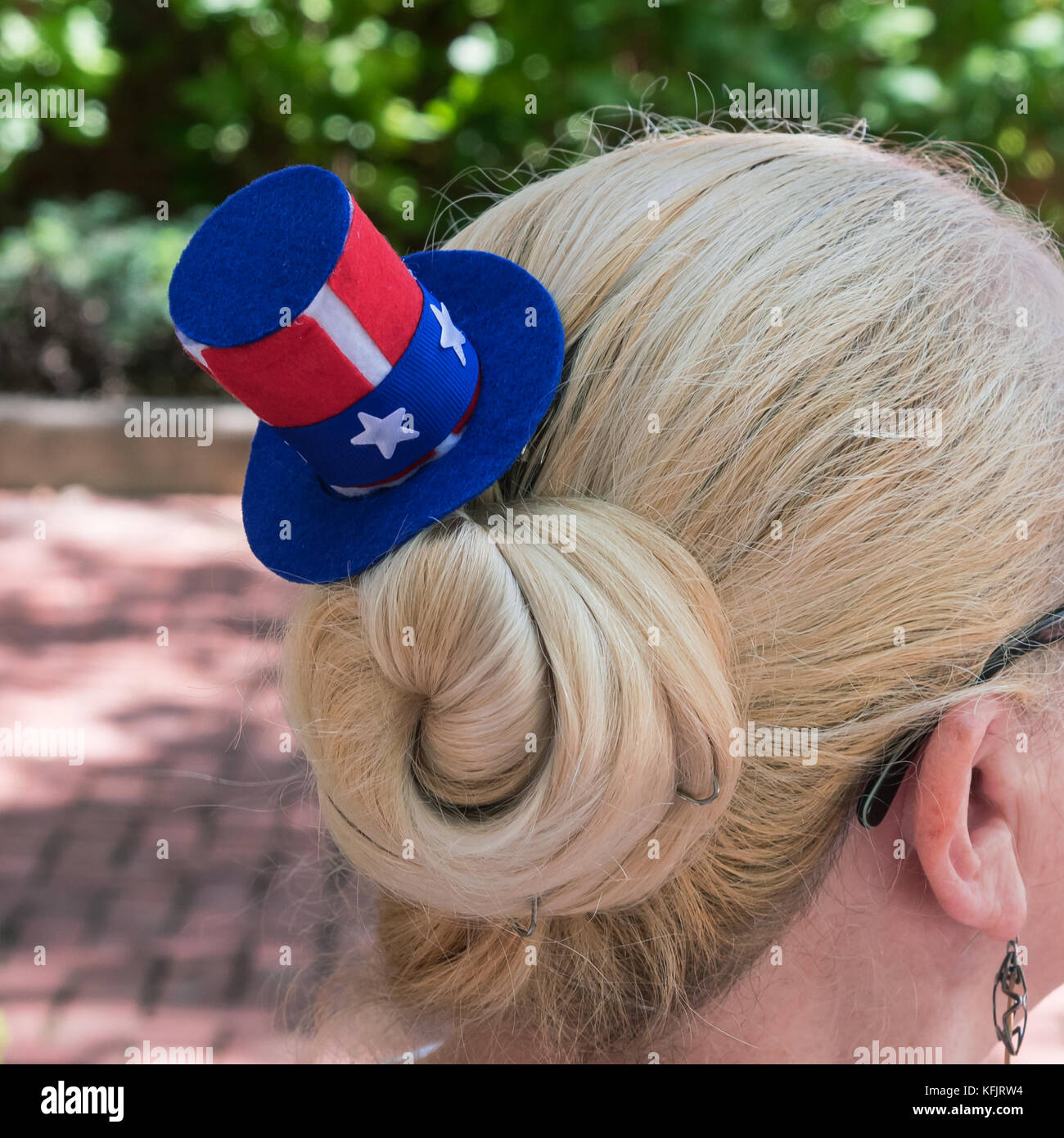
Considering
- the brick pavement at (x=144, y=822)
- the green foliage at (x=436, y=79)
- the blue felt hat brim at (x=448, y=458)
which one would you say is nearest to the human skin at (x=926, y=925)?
the blue felt hat brim at (x=448, y=458)

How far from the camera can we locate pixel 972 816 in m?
1.17

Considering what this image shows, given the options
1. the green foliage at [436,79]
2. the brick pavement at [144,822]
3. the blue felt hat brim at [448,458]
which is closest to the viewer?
the blue felt hat brim at [448,458]

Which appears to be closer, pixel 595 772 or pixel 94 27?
Answer: pixel 595 772

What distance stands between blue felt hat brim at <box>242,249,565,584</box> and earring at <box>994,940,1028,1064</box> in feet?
2.59

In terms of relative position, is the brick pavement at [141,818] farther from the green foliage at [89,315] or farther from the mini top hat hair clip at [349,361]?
the green foliage at [89,315]

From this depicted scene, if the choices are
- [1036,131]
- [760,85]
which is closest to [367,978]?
[760,85]

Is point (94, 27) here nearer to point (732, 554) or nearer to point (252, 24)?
point (252, 24)

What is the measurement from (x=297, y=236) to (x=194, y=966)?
9.71ft

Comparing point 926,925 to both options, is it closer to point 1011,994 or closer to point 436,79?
point 1011,994

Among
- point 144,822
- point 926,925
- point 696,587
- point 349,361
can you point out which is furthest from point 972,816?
point 144,822

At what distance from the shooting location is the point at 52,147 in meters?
7.48

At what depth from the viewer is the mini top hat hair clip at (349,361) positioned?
2.99ft

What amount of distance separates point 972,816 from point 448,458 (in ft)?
2.12

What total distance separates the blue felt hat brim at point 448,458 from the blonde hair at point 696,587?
3cm
